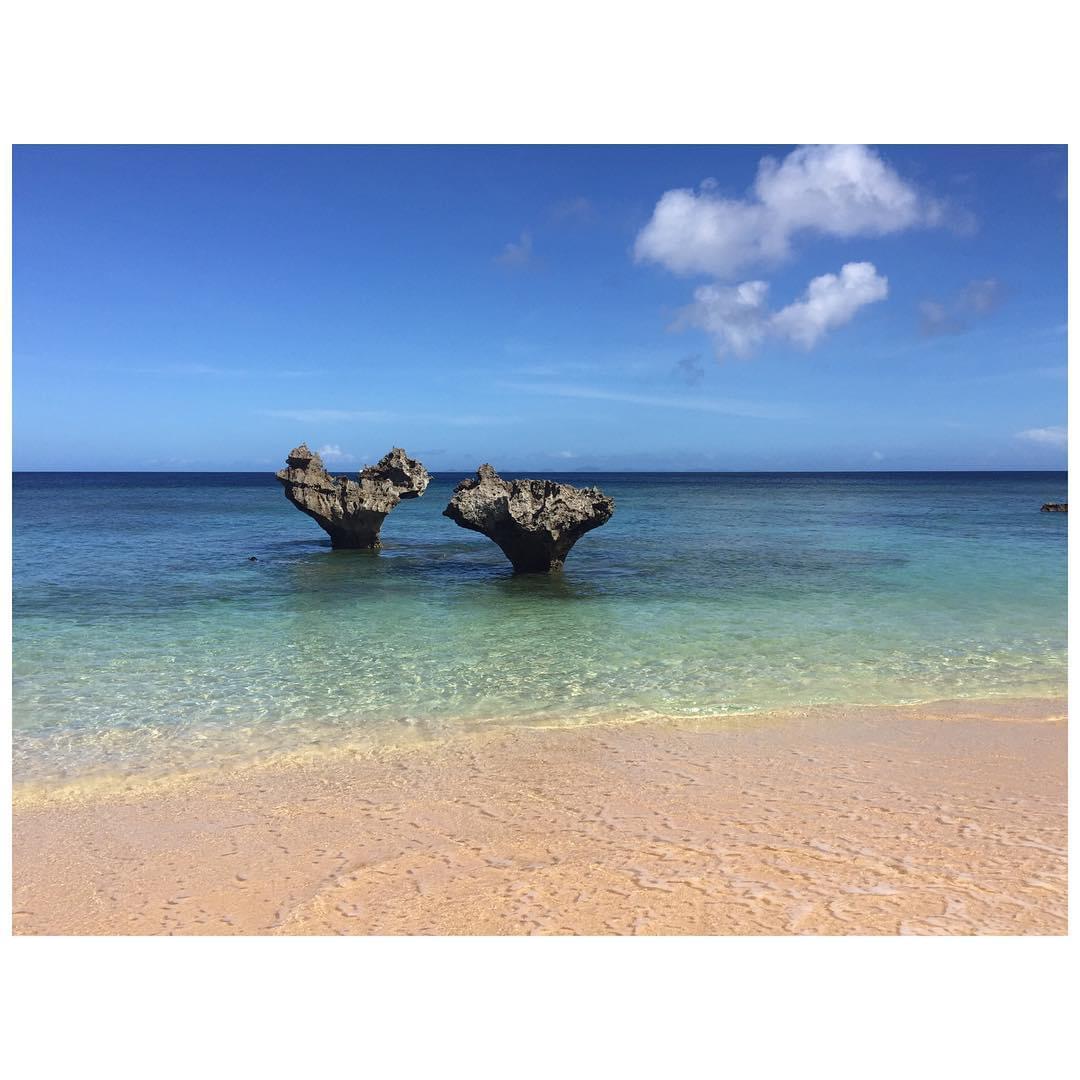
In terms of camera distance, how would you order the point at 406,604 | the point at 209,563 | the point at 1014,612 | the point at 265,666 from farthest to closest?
the point at 209,563 → the point at 406,604 → the point at 1014,612 → the point at 265,666

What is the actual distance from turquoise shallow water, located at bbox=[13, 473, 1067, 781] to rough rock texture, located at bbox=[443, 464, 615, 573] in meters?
1.10

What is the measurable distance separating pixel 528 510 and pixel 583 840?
13.9m

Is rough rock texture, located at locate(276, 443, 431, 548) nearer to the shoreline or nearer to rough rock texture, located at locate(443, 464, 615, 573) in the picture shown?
rough rock texture, located at locate(443, 464, 615, 573)

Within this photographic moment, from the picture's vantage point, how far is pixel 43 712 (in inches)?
368

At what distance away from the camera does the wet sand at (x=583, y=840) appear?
4.83 meters

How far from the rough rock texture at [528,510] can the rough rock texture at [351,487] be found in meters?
→ 4.48

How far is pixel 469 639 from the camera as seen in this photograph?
13.3 meters

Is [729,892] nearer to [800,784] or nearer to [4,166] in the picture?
[800,784]

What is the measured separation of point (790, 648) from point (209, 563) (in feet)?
55.9

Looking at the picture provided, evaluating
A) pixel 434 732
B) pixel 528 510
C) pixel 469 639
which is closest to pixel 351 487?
pixel 528 510

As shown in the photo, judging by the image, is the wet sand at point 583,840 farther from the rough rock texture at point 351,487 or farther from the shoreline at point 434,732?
the rough rock texture at point 351,487

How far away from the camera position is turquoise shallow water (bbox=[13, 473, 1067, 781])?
9.27 metres

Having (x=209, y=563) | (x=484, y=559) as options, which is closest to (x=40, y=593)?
(x=209, y=563)

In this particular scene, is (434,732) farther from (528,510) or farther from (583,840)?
(528,510)
